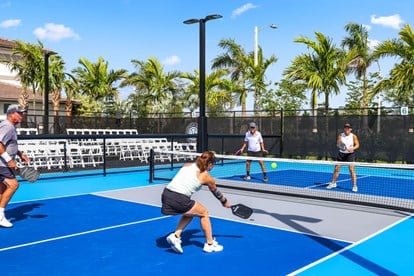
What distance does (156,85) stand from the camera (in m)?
32.9

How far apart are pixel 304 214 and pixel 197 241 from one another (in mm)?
2789

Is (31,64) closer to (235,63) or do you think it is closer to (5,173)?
(235,63)

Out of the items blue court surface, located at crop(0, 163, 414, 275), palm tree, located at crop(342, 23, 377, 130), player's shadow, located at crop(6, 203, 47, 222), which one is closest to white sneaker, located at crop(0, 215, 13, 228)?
blue court surface, located at crop(0, 163, 414, 275)

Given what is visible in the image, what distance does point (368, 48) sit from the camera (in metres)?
26.1

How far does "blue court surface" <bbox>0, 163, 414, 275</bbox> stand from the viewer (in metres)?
5.43

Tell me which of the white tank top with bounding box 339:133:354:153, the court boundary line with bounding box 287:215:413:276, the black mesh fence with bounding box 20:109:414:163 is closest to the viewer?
the court boundary line with bounding box 287:215:413:276

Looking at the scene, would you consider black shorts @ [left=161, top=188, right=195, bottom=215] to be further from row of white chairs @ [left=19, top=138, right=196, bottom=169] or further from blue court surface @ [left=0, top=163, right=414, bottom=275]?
row of white chairs @ [left=19, top=138, right=196, bottom=169]

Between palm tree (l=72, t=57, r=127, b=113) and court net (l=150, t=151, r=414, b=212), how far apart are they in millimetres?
18496

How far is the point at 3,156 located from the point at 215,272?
402 centimetres

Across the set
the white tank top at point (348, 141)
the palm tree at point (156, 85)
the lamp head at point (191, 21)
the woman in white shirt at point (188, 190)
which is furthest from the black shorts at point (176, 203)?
the palm tree at point (156, 85)

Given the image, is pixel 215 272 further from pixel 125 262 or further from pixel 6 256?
pixel 6 256

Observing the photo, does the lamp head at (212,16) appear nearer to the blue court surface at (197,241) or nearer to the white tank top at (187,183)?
the blue court surface at (197,241)

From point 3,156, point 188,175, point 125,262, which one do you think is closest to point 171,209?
point 188,175

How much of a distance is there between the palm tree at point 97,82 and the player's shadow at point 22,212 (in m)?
27.9
